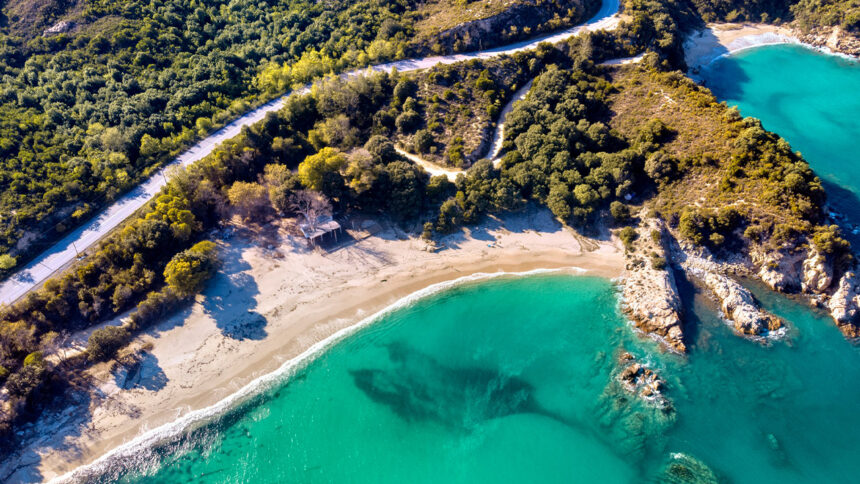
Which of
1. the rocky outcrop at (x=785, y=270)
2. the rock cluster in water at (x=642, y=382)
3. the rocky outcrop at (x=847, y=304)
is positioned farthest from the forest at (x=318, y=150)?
the rock cluster in water at (x=642, y=382)

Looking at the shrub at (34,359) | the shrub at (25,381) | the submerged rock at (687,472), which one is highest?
the shrub at (34,359)

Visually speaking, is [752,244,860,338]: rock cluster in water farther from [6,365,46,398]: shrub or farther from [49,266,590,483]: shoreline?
[6,365,46,398]: shrub

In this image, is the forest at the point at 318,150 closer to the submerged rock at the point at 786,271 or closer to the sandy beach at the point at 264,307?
the submerged rock at the point at 786,271

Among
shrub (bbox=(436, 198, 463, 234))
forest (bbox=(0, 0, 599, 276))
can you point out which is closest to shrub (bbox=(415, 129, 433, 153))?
shrub (bbox=(436, 198, 463, 234))

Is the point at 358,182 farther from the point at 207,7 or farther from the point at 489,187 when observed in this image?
the point at 207,7

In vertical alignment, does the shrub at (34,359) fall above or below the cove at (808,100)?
below

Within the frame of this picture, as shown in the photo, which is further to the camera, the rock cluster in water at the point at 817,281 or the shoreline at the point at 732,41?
the shoreline at the point at 732,41

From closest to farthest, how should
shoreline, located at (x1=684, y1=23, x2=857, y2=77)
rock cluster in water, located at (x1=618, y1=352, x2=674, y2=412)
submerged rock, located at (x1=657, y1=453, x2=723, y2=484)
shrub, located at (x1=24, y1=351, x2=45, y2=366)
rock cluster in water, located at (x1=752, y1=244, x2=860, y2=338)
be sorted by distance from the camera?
submerged rock, located at (x1=657, y1=453, x2=723, y2=484) < shrub, located at (x1=24, y1=351, x2=45, y2=366) < rock cluster in water, located at (x1=618, y1=352, x2=674, y2=412) < rock cluster in water, located at (x1=752, y1=244, x2=860, y2=338) < shoreline, located at (x1=684, y1=23, x2=857, y2=77)

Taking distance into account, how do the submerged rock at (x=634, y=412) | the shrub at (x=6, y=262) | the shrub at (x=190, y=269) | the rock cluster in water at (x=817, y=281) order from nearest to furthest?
the submerged rock at (x=634, y=412), the rock cluster in water at (x=817, y=281), the shrub at (x=190, y=269), the shrub at (x=6, y=262)
